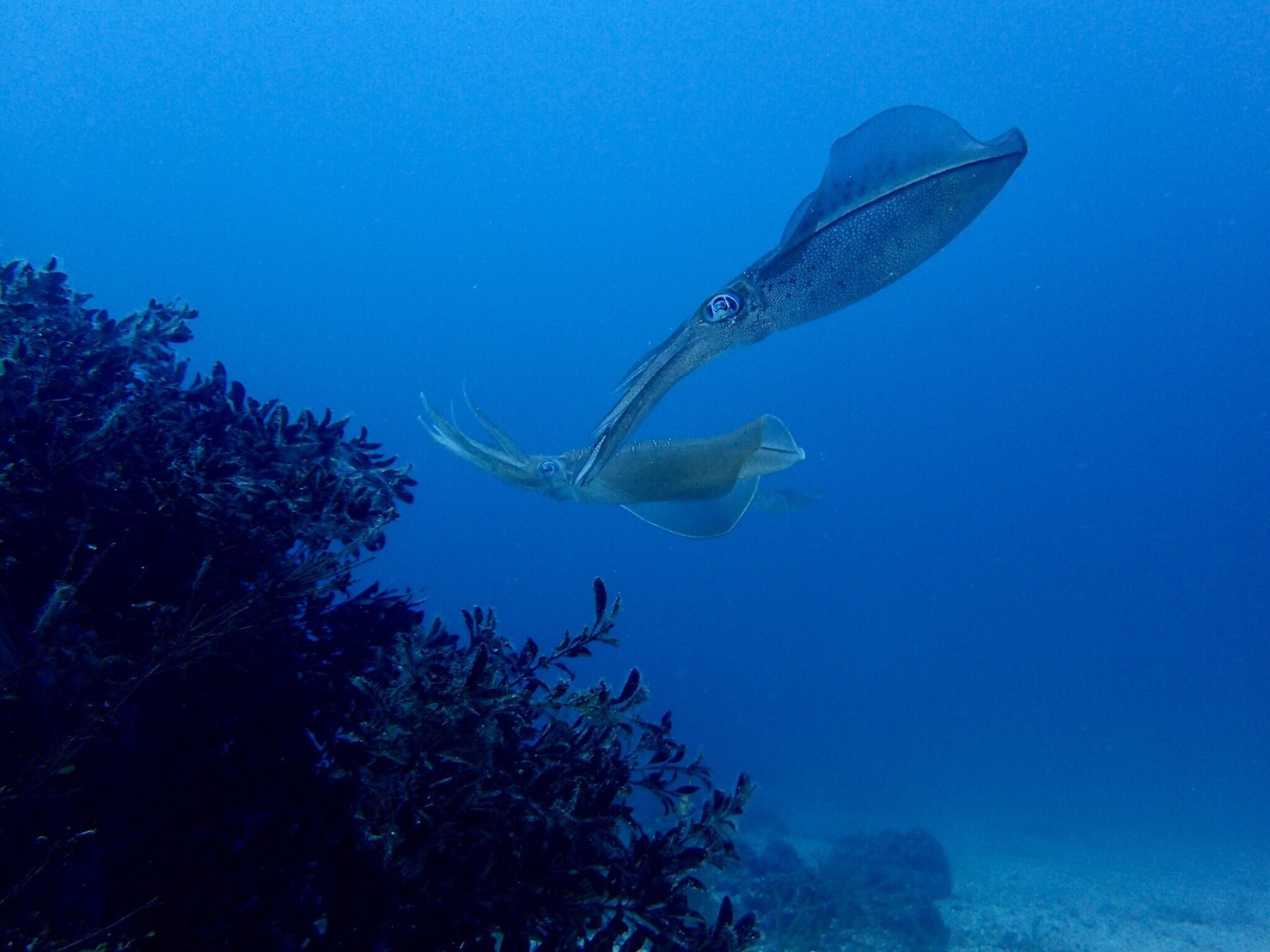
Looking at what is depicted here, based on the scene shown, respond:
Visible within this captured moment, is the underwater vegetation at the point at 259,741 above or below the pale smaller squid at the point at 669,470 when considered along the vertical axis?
below

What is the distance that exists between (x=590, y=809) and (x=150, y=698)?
1767 mm

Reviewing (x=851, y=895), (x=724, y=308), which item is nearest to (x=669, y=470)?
(x=724, y=308)

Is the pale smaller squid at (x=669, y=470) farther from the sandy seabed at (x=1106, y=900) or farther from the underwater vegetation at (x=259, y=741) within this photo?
the sandy seabed at (x=1106, y=900)

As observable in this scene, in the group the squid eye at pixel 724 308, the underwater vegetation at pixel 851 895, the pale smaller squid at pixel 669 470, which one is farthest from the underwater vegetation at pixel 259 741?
the underwater vegetation at pixel 851 895

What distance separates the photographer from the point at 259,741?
105 inches

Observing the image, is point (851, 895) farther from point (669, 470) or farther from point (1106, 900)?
point (669, 470)

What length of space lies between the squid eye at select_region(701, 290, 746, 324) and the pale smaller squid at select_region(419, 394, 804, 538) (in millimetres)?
1291

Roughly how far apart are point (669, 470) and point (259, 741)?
2228 millimetres

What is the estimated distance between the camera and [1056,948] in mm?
11945

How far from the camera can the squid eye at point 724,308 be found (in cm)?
224

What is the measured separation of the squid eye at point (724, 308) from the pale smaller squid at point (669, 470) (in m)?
1.29

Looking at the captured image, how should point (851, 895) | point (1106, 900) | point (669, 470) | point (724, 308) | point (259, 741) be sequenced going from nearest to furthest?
1. point (724, 308)
2. point (259, 741)
3. point (669, 470)
4. point (851, 895)
5. point (1106, 900)

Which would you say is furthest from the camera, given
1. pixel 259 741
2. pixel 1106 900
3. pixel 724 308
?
pixel 1106 900

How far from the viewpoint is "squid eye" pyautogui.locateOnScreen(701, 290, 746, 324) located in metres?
2.24
